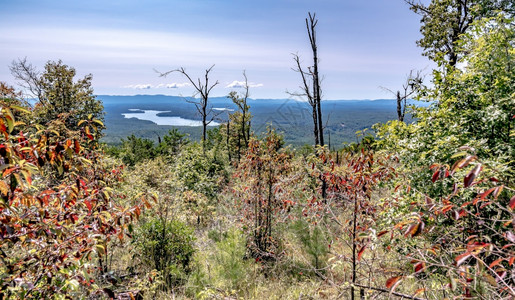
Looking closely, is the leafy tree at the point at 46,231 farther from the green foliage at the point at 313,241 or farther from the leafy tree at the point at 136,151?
Answer: the leafy tree at the point at 136,151

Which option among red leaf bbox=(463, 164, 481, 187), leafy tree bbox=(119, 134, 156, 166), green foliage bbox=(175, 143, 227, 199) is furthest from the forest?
leafy tree bbox=(119, 134, 156, 166)

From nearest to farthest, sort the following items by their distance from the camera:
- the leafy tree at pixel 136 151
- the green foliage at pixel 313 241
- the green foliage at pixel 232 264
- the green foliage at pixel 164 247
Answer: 1. the green foliage at pixel 232 264
2. the green foliage at pixel 164 247
3. the green foliage at pixel 313 241
4. the leafy tree at pixel 136 151

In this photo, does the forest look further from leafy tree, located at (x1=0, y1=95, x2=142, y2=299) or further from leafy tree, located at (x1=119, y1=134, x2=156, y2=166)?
leafy tree, located at (x1=119, y1=134, x2=156, y2=166)

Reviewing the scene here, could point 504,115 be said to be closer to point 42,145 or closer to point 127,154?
point 42,145

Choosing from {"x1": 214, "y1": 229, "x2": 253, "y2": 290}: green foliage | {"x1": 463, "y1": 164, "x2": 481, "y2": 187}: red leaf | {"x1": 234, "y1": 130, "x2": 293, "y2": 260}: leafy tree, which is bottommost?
{"x1": 214, "y1": 229, "x2": 253, "y2": 290}: green foliage

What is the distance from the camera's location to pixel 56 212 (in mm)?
2365

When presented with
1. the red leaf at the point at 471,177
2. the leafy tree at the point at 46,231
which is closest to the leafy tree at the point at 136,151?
the leafy tree at the point at 46,231

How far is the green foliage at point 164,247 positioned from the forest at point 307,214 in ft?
0.09

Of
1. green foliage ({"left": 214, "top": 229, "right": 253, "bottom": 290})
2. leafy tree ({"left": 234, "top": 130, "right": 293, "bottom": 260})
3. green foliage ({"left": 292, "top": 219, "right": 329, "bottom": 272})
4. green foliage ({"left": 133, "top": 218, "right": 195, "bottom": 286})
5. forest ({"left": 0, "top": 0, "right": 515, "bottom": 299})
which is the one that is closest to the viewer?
forest ({"left": 0, "top": 0, "right": 515, "bottom": 299})

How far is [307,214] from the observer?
6328mm

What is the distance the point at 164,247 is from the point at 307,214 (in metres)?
3.08

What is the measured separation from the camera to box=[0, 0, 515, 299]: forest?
1777 mm

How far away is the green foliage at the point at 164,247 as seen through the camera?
5340mm

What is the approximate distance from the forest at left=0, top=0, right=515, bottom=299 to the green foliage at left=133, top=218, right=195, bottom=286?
3 centimetres
